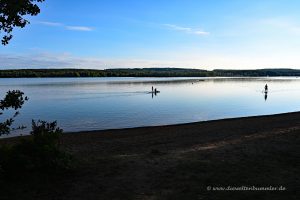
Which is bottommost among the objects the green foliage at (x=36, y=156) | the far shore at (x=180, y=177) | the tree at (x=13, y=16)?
the far shore at (x=180, y=177)

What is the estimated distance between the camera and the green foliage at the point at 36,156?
9.73 m

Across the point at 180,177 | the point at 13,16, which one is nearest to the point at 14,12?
the point at 13,16

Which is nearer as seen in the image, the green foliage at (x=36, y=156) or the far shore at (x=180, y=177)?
the far shore at (x=180, y=177)

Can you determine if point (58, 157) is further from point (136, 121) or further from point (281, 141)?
point (136, 121)

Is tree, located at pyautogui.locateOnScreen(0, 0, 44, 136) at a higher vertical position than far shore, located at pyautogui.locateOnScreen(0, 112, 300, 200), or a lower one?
higher

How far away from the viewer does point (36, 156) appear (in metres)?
10.2

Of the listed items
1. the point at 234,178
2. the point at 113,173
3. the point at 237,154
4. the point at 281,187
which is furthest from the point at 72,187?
the point at 237,154

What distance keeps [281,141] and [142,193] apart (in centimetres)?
840

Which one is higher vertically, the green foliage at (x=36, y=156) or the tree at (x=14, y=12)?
the tree at (x=14, y=12)

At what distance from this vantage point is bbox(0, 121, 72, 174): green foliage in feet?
31.9

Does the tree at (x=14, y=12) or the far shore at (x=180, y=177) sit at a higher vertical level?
the tree at (x=14, y=12)

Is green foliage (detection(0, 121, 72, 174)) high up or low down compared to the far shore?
up

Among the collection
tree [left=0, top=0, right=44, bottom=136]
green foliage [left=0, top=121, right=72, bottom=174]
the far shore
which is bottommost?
the far shore

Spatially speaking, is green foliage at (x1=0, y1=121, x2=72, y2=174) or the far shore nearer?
the far shore
